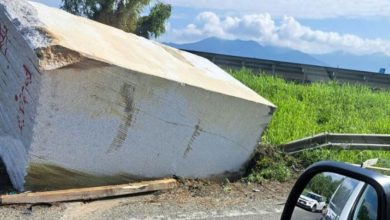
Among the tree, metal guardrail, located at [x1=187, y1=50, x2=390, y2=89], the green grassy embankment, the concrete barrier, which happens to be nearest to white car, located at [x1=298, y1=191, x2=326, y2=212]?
the concrete barrier

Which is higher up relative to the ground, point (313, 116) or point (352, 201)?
point (352, 201)

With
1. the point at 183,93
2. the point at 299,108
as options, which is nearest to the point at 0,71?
the point at 183,93

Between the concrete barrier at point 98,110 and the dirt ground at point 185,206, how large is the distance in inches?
12.4

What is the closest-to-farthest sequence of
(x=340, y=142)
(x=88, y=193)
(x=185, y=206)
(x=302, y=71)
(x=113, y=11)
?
(x=88, y=193)
(x=185, y=206)
(x=340, y=142)
(x=302, y=71)
(x=113, y=11)

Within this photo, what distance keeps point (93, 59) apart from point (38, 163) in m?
1.28

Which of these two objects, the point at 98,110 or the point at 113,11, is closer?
the point at 98,110

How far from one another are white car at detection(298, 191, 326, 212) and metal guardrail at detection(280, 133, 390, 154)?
6170 mm

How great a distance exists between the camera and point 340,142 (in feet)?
29.5

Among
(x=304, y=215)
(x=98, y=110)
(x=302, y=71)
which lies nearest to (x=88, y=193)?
(x=98, y=110)

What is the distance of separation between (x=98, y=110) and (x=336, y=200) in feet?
14.1

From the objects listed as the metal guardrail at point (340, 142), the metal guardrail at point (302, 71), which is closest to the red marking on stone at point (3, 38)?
the metal guardrail at point (340, 142)

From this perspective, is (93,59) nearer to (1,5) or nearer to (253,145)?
(1,5)

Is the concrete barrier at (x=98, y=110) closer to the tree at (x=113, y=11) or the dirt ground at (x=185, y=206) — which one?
the dirt ground at (x=185, y=206)

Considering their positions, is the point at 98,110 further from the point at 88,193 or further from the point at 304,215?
the point at 304,215
